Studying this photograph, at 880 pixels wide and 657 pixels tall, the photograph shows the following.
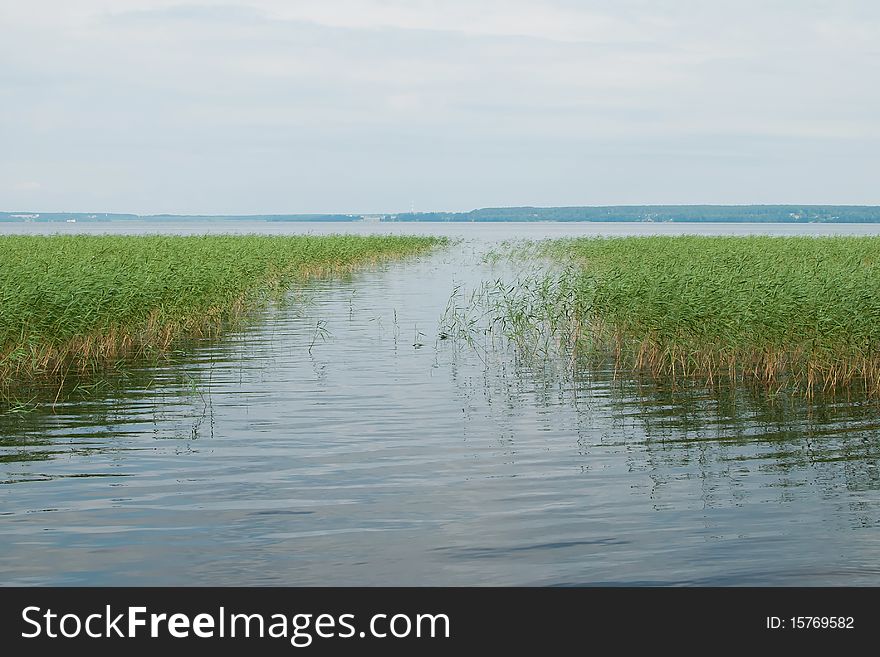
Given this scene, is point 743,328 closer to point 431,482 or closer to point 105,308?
point 431,482

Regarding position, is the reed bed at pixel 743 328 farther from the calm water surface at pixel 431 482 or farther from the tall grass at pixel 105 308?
the tall grass at pixel 105 308

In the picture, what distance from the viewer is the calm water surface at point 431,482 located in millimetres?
7941

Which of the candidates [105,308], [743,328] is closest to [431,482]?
Answer: [743,328]

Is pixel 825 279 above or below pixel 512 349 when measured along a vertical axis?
above

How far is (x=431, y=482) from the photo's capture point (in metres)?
10.5

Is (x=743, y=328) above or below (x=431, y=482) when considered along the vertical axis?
above

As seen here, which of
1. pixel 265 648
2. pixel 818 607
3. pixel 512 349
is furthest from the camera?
pixel 512 349

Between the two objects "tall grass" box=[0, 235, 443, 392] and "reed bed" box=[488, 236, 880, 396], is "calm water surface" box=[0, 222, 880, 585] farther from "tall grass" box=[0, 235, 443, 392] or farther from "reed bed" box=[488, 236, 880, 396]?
"tall grass" box=[0, 235, 443, 392]

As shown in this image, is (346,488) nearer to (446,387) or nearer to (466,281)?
(446,387)

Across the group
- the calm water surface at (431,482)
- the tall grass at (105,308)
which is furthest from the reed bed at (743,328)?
the tall grass at (105,308)

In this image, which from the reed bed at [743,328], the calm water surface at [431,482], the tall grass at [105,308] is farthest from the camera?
the tall grass at [105,308]

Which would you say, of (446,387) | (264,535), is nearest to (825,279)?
(446,387)

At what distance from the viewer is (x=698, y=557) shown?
8.09 m

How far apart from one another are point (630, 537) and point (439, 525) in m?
1.71
